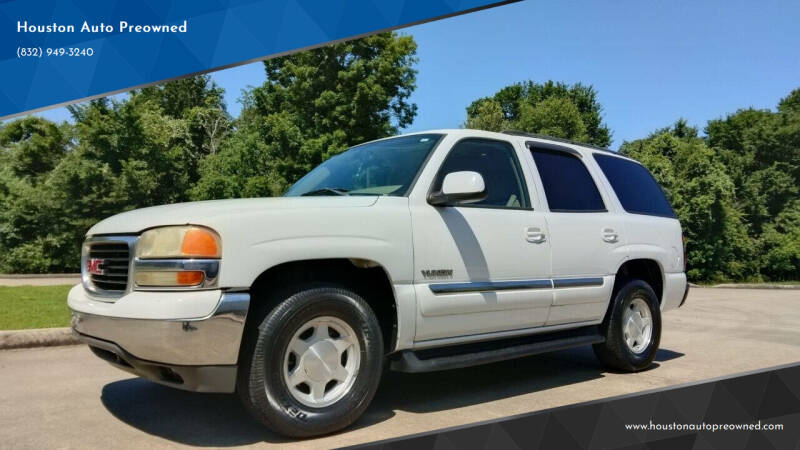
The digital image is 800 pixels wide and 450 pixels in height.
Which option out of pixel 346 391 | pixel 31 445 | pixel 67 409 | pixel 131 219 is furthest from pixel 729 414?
pixel 67 409

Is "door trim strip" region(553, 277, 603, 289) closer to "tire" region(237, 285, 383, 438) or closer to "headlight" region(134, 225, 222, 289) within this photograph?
"tire" region(237, 285, 383, 438)

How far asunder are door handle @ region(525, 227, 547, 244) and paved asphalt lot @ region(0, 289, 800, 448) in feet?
3.97

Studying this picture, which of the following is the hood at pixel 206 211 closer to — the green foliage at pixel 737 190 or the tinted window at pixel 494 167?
the tinted window at pixel 494 167

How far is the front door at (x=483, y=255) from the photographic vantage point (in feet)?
12.3

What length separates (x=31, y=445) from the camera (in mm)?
3117

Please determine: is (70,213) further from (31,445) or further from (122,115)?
(31,445)

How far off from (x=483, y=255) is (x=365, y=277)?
906 millimetres

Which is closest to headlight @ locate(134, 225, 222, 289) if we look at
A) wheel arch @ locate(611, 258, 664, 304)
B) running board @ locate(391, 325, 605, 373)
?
running board @ locate(391, 325, 605, 373)

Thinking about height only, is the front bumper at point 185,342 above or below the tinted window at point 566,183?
below

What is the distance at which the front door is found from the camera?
3758mm

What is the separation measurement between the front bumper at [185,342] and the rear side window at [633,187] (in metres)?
4.06

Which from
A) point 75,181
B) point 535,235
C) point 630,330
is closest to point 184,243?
point 535,235

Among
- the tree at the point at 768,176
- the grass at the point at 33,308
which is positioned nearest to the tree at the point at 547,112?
the tree at the point at 768,176

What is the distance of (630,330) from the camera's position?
5395 millimetres
